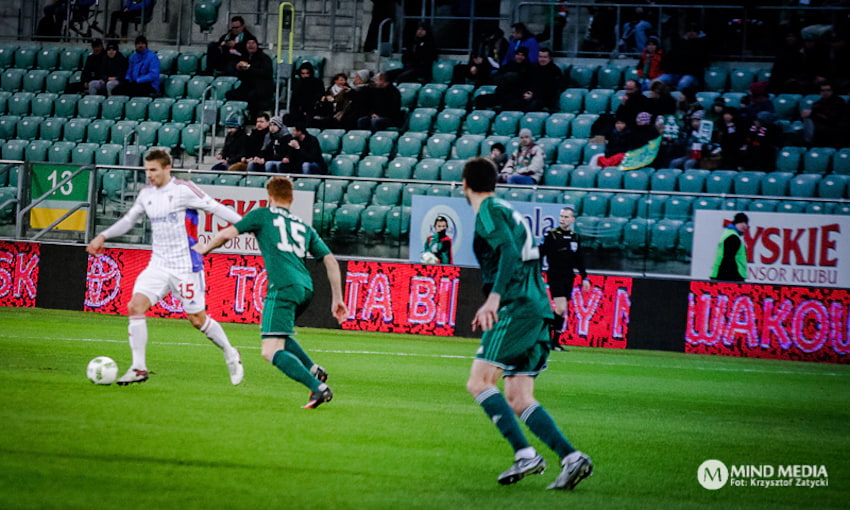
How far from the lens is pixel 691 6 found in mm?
22891

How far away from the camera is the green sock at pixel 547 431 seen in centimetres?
664

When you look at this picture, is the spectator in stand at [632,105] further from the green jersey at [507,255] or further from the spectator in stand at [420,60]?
the green jersey at [507,255]

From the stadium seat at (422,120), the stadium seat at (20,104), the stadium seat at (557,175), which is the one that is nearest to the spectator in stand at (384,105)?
the stadium seat at (422,120)

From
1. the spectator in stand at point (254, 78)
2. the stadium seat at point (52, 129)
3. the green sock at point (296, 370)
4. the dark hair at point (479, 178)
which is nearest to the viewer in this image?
the dark hair at point (479, 178)

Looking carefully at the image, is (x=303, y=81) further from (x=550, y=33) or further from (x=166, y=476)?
(x=166, y=476)

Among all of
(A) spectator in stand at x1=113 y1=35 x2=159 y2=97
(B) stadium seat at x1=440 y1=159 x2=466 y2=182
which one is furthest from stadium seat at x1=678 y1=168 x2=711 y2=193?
(A) spectator in stand at x1=113 y1=35 x2=159 y2=97

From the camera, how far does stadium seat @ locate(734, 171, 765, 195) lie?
62.6 ft

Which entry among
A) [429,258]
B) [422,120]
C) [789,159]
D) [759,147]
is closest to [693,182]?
[759,147]

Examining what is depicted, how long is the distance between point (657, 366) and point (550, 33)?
11.0 metres

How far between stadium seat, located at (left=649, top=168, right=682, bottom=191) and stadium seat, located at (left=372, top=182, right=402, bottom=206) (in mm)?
4586

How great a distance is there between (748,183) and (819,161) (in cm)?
169

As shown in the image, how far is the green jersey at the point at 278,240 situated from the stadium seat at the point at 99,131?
51.2 feet

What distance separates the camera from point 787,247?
670 inches

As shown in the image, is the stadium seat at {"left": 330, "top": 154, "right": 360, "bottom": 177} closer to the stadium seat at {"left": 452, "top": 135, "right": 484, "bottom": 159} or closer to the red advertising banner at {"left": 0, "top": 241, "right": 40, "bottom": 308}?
the stadium seat at {"left": 452, "top": 135, "right": 484, "bottom": 159}
